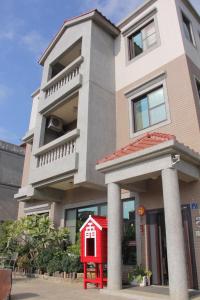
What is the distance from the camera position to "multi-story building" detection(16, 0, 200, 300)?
24.5 ft

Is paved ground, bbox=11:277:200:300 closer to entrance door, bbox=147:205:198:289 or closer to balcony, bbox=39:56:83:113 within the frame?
entrance door, bbox=147:205:198:289

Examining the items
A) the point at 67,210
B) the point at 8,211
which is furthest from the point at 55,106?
the point at 8,211

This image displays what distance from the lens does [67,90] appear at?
40.1 ft

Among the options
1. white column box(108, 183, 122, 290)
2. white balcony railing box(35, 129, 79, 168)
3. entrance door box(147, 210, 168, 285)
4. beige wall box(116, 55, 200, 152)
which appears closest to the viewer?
white column box(108, 183, 122, 290)

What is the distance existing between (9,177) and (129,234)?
15126mm

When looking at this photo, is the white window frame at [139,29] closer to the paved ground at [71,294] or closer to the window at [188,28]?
the window at [188,28]

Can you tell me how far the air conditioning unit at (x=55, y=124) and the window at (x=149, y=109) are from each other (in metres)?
4.46

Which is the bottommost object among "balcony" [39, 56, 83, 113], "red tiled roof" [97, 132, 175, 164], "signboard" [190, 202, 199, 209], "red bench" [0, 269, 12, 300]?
"red bench" [0, 269, 12, 300]

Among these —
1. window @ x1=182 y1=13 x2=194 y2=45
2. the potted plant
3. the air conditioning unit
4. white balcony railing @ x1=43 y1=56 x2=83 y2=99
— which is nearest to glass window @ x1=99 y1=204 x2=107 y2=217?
the potted plant

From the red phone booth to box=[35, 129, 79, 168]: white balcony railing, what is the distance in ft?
10.8

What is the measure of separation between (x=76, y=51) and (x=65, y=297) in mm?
11637

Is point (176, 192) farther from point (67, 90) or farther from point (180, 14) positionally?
point (180, 14)

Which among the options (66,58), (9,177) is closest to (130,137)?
(66,58)

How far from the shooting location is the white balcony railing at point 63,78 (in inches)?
493
